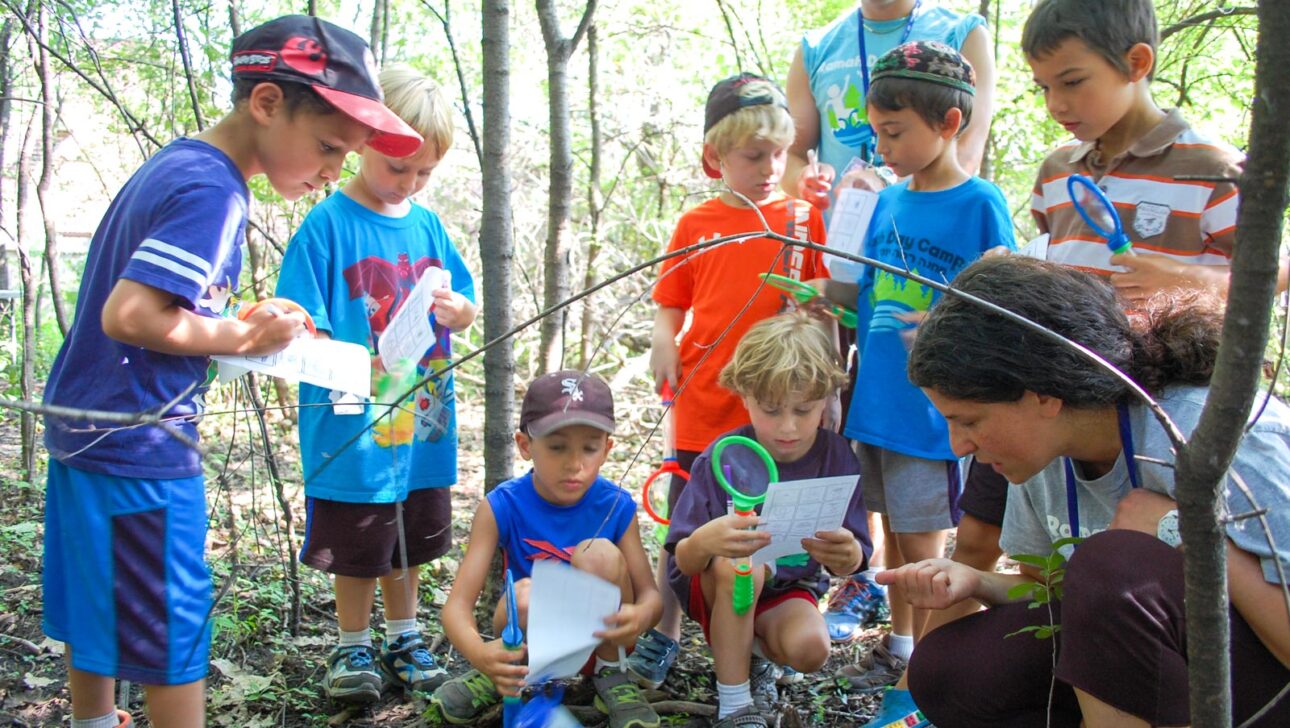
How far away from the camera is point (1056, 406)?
167cm

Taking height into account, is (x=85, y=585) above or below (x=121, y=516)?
below

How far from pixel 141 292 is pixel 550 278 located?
158 centimetres

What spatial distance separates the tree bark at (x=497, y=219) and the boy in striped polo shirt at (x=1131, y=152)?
1.34 metres

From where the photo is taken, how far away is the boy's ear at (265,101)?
6.48ft

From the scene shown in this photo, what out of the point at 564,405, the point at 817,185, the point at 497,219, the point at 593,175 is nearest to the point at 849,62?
the point at 817,185

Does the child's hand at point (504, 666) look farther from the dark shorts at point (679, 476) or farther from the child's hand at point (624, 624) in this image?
the dark shorts at point (679, 476)

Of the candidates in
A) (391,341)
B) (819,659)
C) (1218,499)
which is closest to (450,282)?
(391,341)

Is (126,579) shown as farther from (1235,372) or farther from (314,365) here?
(1235,372)

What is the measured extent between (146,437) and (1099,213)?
2050mm

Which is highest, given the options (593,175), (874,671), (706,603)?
(593,175)

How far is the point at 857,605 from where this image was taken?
3.16 metres

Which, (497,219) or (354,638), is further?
(497,219)

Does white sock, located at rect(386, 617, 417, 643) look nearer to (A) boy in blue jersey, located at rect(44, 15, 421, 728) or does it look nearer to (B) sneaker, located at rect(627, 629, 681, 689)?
(B) sneaker, located at rect(627, 629, 681, 689)

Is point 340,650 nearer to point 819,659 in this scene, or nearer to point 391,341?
point 391,341
